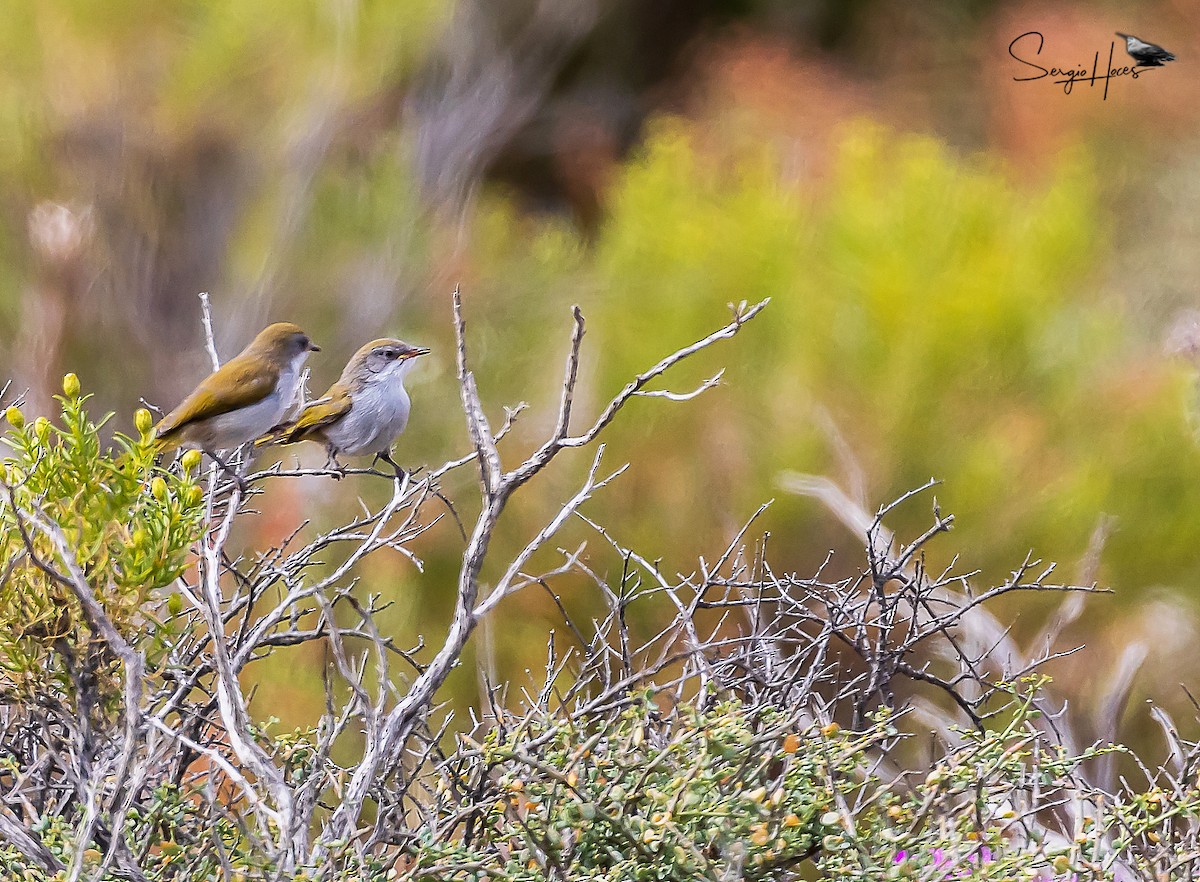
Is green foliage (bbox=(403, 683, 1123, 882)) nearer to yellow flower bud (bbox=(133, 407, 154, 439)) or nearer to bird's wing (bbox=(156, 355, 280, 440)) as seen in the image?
yellow flower bud (bbox=(133, 407, 154, 439))

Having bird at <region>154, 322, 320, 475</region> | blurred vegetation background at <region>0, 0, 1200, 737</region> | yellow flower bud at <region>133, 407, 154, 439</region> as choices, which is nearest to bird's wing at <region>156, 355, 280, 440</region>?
bird at <region>154, 322, 320, 475</region>

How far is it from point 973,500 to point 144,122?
3891mm

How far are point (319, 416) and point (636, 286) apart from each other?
112 inches

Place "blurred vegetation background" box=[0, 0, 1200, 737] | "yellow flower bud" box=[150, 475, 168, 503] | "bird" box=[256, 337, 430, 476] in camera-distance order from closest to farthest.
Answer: "yellow flower bud" box=[150, 475, 168, 503] < "bird" box=[256, 337, 430, 476] < "blurred vegetation background" box=[0, 0, 1200, 737]

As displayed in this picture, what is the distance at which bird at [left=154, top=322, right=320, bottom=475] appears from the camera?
258cm

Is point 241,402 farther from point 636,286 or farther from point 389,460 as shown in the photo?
point 636,286

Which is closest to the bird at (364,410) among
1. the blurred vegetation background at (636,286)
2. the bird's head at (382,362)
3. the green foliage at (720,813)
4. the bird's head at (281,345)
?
the bird's head at (382,362)

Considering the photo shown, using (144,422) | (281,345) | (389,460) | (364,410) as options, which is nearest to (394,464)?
(389,460)

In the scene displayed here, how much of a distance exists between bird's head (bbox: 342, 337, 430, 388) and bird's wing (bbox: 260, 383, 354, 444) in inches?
1.6

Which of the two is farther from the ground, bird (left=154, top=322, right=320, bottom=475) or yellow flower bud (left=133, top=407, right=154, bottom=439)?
yellow flower bud (left=133, top=407, right=154, bottom=439)

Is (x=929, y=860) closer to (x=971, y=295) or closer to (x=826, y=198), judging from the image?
(x=971, y=295)

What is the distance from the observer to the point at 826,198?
573 centimetres

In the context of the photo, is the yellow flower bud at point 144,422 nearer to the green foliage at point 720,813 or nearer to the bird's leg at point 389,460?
the green foliage at point 720,813

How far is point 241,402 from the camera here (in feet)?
8.57
